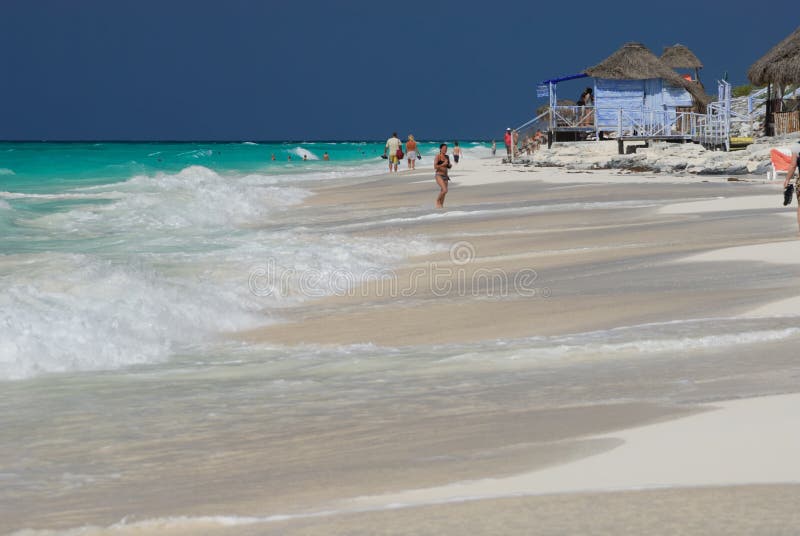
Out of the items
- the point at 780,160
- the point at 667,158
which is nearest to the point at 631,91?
the point at 667,158

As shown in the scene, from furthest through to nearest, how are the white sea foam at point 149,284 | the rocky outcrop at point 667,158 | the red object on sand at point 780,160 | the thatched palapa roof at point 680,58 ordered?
the thatched palapa roof at point 680,58
the rocky outcrop at point 667,158
the red object on sand at point 780,160
the white sea foam at point 149,284

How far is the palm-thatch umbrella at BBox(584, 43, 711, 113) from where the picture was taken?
4019 cm

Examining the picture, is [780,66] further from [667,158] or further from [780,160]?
[780,160]

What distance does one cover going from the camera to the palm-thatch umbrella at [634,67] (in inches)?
1582

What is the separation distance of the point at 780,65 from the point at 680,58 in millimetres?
14742

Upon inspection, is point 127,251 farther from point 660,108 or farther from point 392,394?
point 660,108

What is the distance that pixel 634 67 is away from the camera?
40.3 metres

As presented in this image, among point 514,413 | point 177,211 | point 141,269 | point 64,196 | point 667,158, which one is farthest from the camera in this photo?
point 64,196

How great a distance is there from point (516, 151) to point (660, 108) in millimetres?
6732

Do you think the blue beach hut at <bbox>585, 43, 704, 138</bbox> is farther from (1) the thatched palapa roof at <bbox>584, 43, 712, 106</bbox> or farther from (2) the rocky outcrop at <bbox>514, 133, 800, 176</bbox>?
(2) the rocky outcrop at <bbox>514, 133, 800, 176</bbox>

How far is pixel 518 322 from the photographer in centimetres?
781

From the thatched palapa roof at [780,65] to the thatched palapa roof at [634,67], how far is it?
23.6 feet

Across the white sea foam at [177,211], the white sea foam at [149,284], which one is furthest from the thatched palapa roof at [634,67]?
the white sea foam at [149,284]

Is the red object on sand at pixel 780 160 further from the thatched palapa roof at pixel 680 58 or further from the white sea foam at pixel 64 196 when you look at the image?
the thatched palapa roof at pixel 680 58
